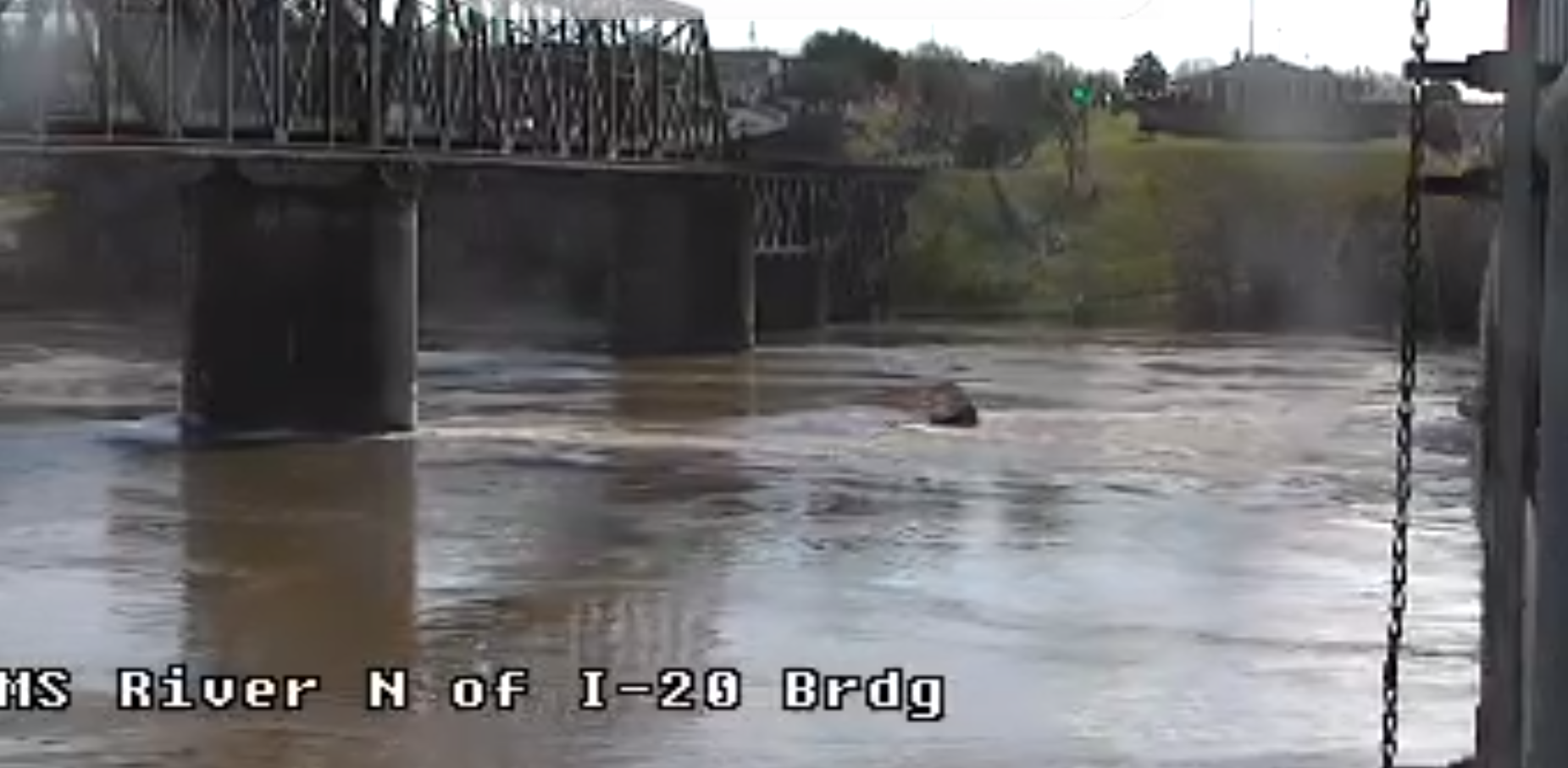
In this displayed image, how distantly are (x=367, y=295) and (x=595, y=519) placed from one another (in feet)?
43.8

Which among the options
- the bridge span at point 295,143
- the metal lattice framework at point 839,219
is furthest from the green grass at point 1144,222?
the bridge span at point 295,143

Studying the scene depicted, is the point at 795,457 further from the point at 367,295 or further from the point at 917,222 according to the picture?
the point at 917,222

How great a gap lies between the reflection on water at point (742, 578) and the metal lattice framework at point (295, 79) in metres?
5.22

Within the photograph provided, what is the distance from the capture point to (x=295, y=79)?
47094 mm

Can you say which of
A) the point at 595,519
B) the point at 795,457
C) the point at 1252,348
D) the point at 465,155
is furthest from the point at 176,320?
the point at 595,519

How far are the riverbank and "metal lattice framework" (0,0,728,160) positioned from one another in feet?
156

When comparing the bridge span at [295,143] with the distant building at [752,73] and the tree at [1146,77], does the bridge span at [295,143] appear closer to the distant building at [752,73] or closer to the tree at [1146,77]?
the distant building at [752,73]

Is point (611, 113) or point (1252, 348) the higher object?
point (611, 113)

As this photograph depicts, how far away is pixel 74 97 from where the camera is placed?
5141 cm

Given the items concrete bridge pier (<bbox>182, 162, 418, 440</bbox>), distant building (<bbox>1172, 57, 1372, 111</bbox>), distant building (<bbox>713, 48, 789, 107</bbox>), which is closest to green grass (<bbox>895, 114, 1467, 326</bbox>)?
distant building (<bbox>1172, 57, 1372, 111</bbox>)

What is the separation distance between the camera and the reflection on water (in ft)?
63.0

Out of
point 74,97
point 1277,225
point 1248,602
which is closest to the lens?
point 1248,602

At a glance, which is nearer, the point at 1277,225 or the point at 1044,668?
the point at 1044,668

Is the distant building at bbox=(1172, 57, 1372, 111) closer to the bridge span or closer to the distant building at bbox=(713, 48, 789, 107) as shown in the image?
the distant building at bbox=(713, 48, 789, 107)
